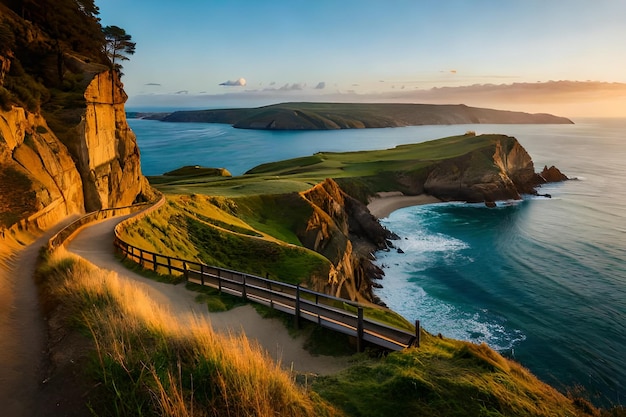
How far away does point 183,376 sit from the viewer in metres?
6.92

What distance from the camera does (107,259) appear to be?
2145cm

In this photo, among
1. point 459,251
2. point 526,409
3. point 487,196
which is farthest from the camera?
point 487,196

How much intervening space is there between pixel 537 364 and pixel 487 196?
63533mm

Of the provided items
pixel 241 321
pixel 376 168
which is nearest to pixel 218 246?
pixel 241 321

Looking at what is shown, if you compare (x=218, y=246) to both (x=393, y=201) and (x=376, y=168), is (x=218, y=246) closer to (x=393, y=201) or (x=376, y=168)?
(x=393, y=201)

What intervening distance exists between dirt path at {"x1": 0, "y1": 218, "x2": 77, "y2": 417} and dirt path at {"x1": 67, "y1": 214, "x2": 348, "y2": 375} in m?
4.36

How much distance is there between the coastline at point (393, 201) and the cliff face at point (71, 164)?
163ft

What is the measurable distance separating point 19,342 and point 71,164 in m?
22.3

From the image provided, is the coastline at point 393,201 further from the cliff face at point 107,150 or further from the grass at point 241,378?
the grass at point 241,378

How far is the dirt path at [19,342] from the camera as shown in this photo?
23.8 ft

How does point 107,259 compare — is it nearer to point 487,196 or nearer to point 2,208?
point 2,208

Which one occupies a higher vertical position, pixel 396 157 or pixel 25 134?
pixel 25 134

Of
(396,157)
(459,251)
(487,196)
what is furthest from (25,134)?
(396,157)

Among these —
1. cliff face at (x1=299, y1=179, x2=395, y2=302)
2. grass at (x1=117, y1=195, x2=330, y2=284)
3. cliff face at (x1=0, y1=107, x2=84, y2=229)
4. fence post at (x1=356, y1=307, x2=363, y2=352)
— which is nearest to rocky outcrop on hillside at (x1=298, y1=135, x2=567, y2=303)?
cliff face at (x1=299, y1=179, x2=395, y2=302)
